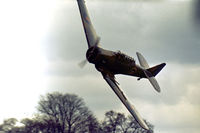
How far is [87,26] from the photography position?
4419cm

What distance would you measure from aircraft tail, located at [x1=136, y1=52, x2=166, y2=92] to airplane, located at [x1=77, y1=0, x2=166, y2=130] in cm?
74

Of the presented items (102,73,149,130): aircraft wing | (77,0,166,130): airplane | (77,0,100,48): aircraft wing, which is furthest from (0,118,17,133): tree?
(77,0,100,48): aircraft wing

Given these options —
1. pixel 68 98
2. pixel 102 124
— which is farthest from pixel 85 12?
pixel 102 124

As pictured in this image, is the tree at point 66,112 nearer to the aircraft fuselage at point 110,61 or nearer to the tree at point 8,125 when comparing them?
the tree at point 8,125

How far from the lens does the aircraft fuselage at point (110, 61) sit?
132 feet

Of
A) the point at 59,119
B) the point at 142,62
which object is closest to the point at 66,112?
the point at 59,119

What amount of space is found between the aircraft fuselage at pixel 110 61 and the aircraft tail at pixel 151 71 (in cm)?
525

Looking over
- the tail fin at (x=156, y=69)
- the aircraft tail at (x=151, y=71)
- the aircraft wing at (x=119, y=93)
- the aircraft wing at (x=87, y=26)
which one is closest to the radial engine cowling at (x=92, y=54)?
the aircraft wing at (x=87, y=26)

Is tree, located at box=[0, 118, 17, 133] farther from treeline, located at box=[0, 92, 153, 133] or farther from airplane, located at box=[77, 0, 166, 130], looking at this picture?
airplane, located at box=[77, 0, 166, 130]

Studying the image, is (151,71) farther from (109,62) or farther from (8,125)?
(8,125)

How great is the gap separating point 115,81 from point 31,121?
26.4m

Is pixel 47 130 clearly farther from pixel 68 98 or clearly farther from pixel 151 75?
pixel 151 75

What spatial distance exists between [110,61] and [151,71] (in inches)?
493

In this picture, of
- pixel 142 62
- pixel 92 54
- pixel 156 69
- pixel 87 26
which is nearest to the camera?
pixel 92 54
